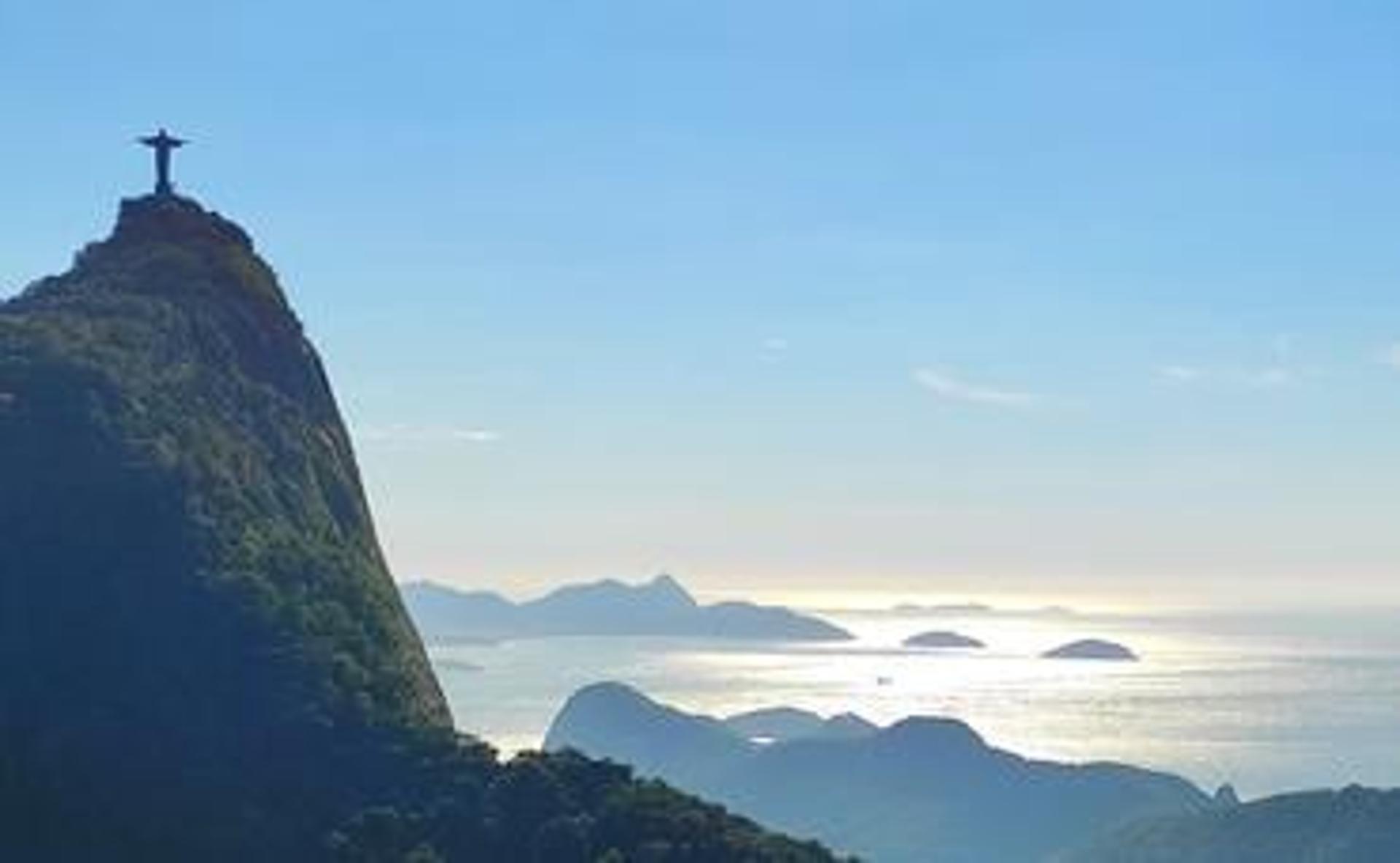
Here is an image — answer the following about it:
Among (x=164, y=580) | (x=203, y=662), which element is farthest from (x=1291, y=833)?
(x=203, y=662)

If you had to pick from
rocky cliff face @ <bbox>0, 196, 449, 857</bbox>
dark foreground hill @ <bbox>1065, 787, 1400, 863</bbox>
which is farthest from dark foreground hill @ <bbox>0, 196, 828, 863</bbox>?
dark foreground hill @ <bbox>1065, 787, 1400, 863</bbox>

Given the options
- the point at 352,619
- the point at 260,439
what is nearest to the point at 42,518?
the point at 352,619

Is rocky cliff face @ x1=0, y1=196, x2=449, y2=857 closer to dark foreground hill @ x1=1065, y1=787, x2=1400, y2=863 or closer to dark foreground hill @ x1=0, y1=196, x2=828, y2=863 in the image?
dark foreground hill @ x1=0, y1=196, x2=828, y2=863

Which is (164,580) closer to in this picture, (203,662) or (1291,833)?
(203,662)

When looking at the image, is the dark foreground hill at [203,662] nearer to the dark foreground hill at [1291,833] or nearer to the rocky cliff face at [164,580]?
the rocky cliff face at [164,580]

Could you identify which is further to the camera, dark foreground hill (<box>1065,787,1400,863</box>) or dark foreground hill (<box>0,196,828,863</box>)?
dark foreground hill (<box>1065,787,1400,863</box>)

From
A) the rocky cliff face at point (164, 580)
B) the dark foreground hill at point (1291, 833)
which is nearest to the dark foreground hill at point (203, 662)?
the rocky cliff face at point (164, 580)

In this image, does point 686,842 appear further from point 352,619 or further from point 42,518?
point 42,518
